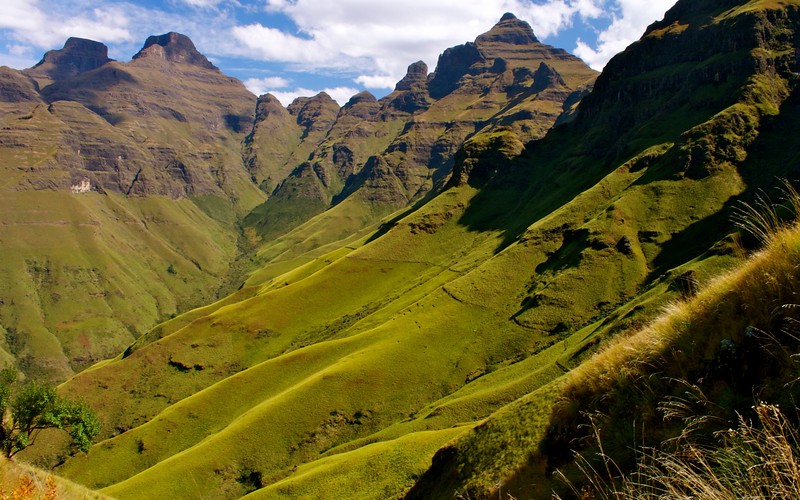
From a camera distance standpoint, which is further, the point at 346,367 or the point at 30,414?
the point at 346,367

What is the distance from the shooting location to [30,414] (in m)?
49.3

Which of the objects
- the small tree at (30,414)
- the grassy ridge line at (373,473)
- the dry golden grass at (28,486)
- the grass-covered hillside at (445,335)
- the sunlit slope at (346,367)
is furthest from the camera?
the sunlit slope at (346,367)

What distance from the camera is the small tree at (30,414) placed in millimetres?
44906

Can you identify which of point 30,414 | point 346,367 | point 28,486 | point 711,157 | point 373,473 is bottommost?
point 373,473

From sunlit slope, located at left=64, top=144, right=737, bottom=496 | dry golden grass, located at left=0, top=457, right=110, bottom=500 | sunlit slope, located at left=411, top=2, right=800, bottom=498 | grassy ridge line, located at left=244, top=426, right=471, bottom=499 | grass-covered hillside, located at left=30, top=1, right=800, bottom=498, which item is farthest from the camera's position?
sunlit slope, located at left=411, top=2, right=800, bottom=498

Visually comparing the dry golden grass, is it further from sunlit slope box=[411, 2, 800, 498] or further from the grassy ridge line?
sunlit slope box=[411, 2, 800, 498]

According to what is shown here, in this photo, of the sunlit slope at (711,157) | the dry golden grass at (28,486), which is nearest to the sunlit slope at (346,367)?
the sunlit slope at (711,157)

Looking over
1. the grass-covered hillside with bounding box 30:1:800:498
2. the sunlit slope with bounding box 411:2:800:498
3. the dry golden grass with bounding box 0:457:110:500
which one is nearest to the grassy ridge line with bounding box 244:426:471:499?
the grass-covered hillside with bounding box 30:1:800:498

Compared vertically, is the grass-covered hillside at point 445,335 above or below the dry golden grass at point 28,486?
below

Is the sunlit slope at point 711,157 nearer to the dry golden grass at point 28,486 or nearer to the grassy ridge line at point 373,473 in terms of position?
the grassy ridge line at point 373,473

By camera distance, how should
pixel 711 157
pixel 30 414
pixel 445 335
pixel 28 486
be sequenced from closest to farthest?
pixel 28 486
pixel 30 414
pixel 445 335
pixel 711 157

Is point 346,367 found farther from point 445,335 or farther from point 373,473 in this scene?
point 373,473

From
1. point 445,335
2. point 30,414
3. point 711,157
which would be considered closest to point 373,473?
point 30,414

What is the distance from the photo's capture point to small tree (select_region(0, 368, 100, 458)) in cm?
4491
